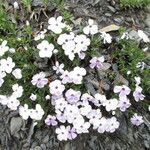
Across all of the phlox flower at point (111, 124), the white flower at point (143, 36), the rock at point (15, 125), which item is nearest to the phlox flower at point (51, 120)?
the rock at point (15, 125)

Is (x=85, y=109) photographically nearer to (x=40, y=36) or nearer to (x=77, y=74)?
(x=77, y=74)

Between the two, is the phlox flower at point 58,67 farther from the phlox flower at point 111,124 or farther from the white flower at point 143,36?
the white flower at point 143,36

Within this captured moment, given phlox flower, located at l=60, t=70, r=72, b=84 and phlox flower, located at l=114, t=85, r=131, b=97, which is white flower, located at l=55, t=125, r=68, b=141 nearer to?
phlox flower, located at l=60, t=70, r=72, b=84

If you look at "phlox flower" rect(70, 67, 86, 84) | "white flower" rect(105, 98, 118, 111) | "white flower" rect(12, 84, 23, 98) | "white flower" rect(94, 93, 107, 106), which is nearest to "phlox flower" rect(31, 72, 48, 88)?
"white flower" rect(12, 84, 23, 98)

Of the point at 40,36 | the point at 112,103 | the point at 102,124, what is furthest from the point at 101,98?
the point at 40,36

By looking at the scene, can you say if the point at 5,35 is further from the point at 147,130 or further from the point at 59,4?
the point at 147,130
